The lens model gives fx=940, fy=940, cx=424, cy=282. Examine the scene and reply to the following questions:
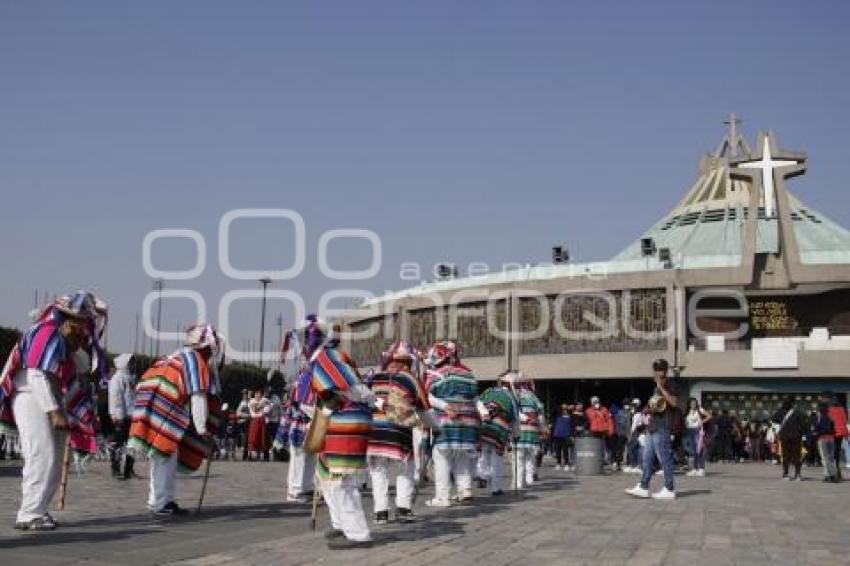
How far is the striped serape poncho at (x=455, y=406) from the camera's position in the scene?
38.4 ft

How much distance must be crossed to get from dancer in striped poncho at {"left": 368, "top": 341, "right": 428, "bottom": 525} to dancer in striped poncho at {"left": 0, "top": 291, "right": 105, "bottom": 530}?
300cm

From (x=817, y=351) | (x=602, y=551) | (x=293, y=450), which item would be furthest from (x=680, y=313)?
(x=602, y=551)

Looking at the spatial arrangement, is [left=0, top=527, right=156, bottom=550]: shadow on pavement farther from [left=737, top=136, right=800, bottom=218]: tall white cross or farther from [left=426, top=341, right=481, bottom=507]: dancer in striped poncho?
[left=737, top=136, right=800, bottom=218]: tall white cross

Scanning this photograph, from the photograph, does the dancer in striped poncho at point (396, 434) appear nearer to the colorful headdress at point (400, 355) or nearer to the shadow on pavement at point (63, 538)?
the colorful headdress at point (400, 355)

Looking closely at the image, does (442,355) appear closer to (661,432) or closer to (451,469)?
(451,469)

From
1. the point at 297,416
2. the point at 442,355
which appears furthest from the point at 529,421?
the point at 297,416

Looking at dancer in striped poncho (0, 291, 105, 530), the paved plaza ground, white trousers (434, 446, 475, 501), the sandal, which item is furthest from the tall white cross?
the sandal

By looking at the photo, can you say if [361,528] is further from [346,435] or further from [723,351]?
[723,351]

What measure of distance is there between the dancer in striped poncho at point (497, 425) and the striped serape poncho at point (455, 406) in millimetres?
1282

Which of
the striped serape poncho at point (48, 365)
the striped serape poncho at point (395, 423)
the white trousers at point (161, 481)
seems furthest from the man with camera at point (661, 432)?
the striped serape poncho at point (48, 365)

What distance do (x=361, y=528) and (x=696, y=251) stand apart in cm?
5272

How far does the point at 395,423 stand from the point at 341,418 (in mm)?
1971

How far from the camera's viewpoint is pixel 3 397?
863cm

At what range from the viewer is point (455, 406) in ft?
39.0
